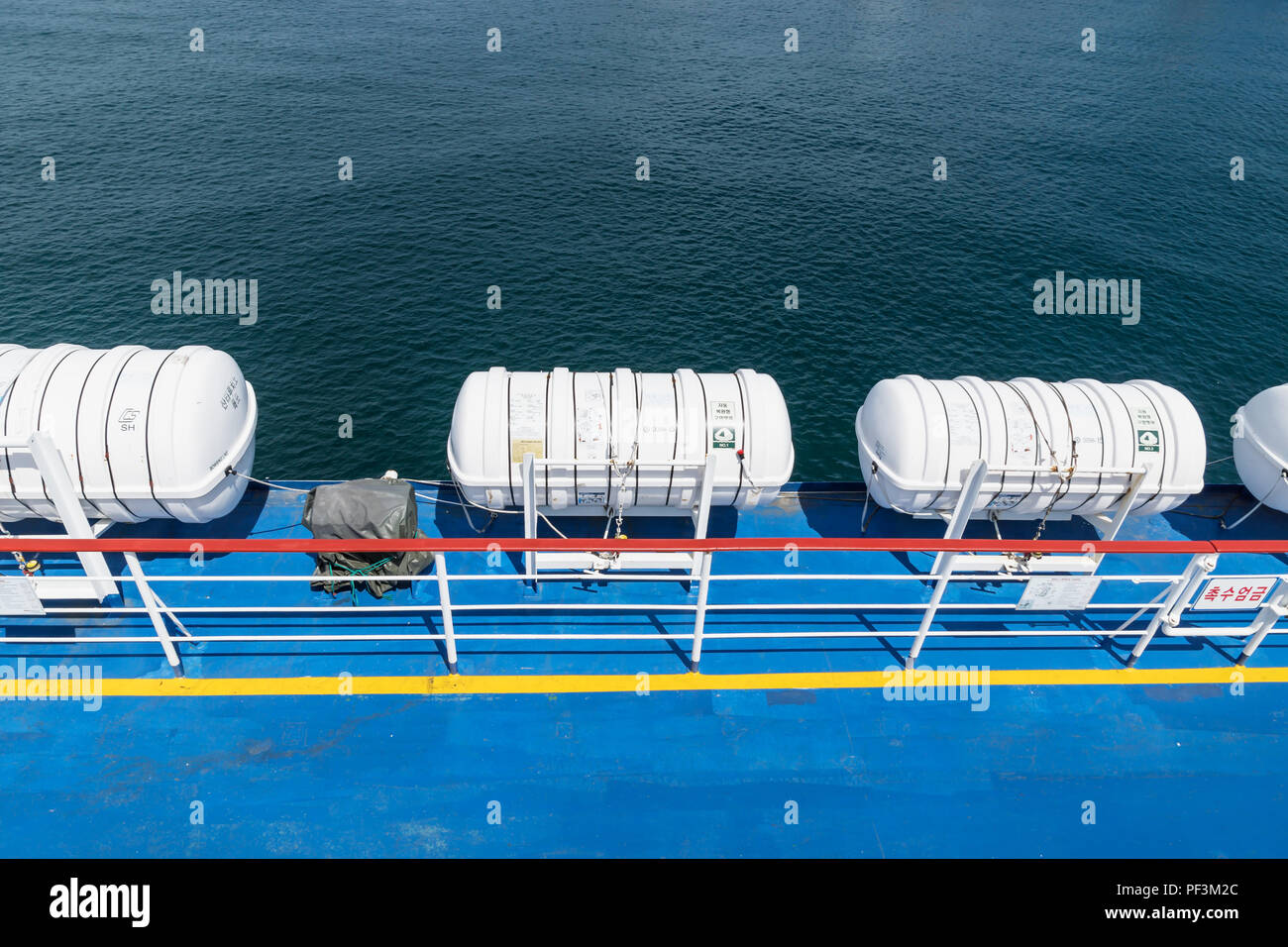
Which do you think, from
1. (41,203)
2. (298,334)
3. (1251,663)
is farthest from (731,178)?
(1251,663)

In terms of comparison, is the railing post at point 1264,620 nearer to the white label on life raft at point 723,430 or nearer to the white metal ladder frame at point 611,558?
the white label on life raft at point 723,430

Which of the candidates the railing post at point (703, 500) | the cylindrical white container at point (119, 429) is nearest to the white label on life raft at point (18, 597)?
the cylindrical white container at point (119, 429)

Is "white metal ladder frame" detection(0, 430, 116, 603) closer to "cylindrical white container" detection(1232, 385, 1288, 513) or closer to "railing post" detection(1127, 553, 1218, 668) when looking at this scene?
"railing post" detection(1127, 553, 1218, 668)

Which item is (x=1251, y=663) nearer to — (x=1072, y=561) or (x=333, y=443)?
(x=1072, y=561)

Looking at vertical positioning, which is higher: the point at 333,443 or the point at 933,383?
the point at 933,383

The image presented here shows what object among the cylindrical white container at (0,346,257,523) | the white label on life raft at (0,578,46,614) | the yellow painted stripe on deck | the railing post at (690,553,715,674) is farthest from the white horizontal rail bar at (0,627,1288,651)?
the cylindrical white container at (0,346,257,523)

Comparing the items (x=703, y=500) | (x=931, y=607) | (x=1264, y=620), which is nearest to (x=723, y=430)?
(x=703, y=500)
